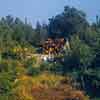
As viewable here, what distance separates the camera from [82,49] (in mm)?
20109

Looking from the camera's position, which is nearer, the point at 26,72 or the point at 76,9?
the point at 26,72

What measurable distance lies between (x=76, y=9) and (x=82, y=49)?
9.36 metres

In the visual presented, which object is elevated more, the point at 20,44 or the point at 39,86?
the point at 20,44

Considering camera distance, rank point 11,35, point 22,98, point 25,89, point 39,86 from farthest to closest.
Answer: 1. point 11,35
2. point 39,86
3. point 25,89
4. point 22,98

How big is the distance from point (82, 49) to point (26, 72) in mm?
3590

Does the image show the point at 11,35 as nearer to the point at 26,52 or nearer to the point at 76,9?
the point at 26,52

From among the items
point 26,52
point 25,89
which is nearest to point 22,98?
point 25,89

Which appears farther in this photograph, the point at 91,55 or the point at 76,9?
the point at 76,9

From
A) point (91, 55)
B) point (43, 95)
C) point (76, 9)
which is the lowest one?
point (43, 95)

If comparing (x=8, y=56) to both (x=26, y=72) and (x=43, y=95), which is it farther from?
(x=43, y=95)

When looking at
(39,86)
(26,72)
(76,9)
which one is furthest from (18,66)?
(76,9)

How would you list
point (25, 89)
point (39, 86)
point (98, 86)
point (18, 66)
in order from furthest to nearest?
1. point (98, 86)
2. point (18, 66)
3. point (39, 86)
4. point (25, 89)

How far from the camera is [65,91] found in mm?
15828

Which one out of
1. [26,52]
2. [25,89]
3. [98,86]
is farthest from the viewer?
[26,52]
